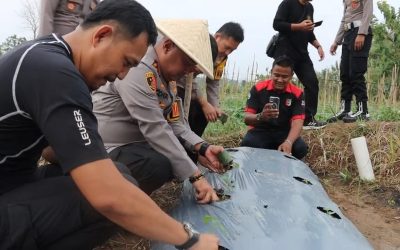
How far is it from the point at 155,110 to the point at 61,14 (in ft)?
4.05

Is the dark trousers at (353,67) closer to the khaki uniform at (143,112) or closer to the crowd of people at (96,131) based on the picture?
the crowd of people at (96,131)

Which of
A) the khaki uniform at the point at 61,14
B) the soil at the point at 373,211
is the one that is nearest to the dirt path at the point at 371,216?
the soil at the point at 373,211

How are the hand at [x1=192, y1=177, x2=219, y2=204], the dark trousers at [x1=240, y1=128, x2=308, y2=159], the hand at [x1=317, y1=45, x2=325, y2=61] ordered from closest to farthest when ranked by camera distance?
the hand at [x1=192, y1=177, x2=219, y2=204] < the dark trousers at [x1=240, y1=128, x2=308, y2=159] < the hand at [x1=317, y1=45, x2=325, y2=61]

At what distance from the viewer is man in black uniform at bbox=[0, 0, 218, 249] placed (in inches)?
43.3

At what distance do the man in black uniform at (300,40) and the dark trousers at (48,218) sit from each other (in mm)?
3016

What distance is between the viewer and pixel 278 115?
3.46 m

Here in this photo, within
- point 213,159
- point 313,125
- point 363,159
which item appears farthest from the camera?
point 313,125

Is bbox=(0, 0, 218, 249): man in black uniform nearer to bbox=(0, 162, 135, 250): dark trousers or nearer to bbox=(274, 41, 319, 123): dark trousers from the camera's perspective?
bbox=(0, 162, 135, 250): dark trousers

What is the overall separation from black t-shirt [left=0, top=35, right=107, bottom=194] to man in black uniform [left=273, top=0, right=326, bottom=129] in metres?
3.00

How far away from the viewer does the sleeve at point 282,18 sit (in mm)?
3935

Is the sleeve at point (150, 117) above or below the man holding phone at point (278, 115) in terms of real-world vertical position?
above

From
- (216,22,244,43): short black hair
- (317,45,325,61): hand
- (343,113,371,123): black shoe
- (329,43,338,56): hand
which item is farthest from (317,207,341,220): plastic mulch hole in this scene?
(329,43,338,56): hand

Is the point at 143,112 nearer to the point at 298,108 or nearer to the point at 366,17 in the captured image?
the point at 298,108

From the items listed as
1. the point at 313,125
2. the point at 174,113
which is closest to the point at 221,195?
the point at 174,113
